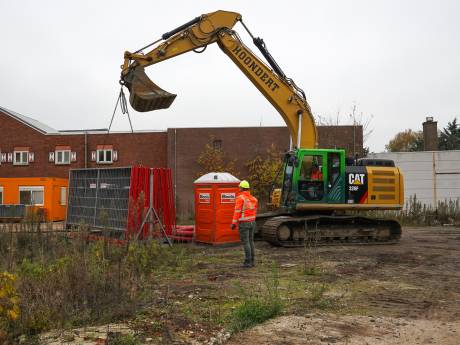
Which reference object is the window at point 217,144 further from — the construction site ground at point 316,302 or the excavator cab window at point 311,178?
the construction site ground at point 316,302

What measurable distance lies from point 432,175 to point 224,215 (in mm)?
15700

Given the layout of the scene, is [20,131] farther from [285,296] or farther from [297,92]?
[285,296]

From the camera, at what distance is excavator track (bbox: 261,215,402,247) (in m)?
14.2

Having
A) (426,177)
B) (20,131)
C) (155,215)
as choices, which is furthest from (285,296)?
(20,131)

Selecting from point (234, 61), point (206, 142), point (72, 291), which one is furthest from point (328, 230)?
point (206, 142)

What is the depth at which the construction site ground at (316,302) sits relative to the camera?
567 centimetres

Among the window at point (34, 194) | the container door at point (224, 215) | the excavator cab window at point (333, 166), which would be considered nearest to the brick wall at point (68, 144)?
the window at point (34, 194)

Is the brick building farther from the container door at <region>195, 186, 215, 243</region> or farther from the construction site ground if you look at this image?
the construction site ground

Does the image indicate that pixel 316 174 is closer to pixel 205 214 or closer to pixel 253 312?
pixel 205 214

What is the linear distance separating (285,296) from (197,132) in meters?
30.3

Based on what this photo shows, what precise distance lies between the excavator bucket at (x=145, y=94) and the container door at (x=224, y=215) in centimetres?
367

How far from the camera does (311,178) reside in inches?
573

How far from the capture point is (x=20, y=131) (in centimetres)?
3931

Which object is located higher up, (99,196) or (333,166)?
(333,166)
